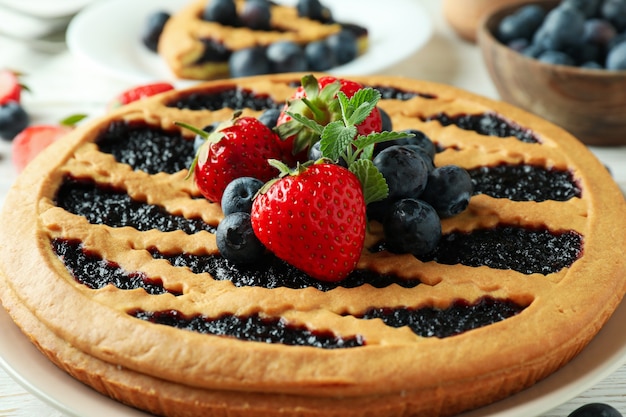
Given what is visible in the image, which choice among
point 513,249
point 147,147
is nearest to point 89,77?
point 147,147

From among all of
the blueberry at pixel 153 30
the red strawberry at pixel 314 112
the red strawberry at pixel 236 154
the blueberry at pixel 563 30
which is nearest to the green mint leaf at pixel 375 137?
the red strawberry at pixel 314 112

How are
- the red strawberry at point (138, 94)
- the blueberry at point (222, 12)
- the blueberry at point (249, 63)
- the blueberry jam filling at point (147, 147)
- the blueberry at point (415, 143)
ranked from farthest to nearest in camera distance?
1. the blueberry at point (222, 12)
2. the blueberry at point (249, 63)
3. the red strawberry at point (138, 94)
4. the blueberry jam filling at point (147, 147)
5. the blueberry at point (415, 143)

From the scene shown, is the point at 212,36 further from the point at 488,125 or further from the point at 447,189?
the point at 447,189

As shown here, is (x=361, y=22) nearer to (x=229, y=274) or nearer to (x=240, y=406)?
(x=229, y=274)

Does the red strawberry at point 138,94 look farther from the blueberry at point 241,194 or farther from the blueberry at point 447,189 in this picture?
the blueberry at point 447,189

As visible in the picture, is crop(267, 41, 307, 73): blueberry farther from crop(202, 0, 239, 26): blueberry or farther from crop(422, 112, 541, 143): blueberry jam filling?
crop(422, 112, 541, 143): blueberry jam filling

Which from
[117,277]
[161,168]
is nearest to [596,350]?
[117,277]
